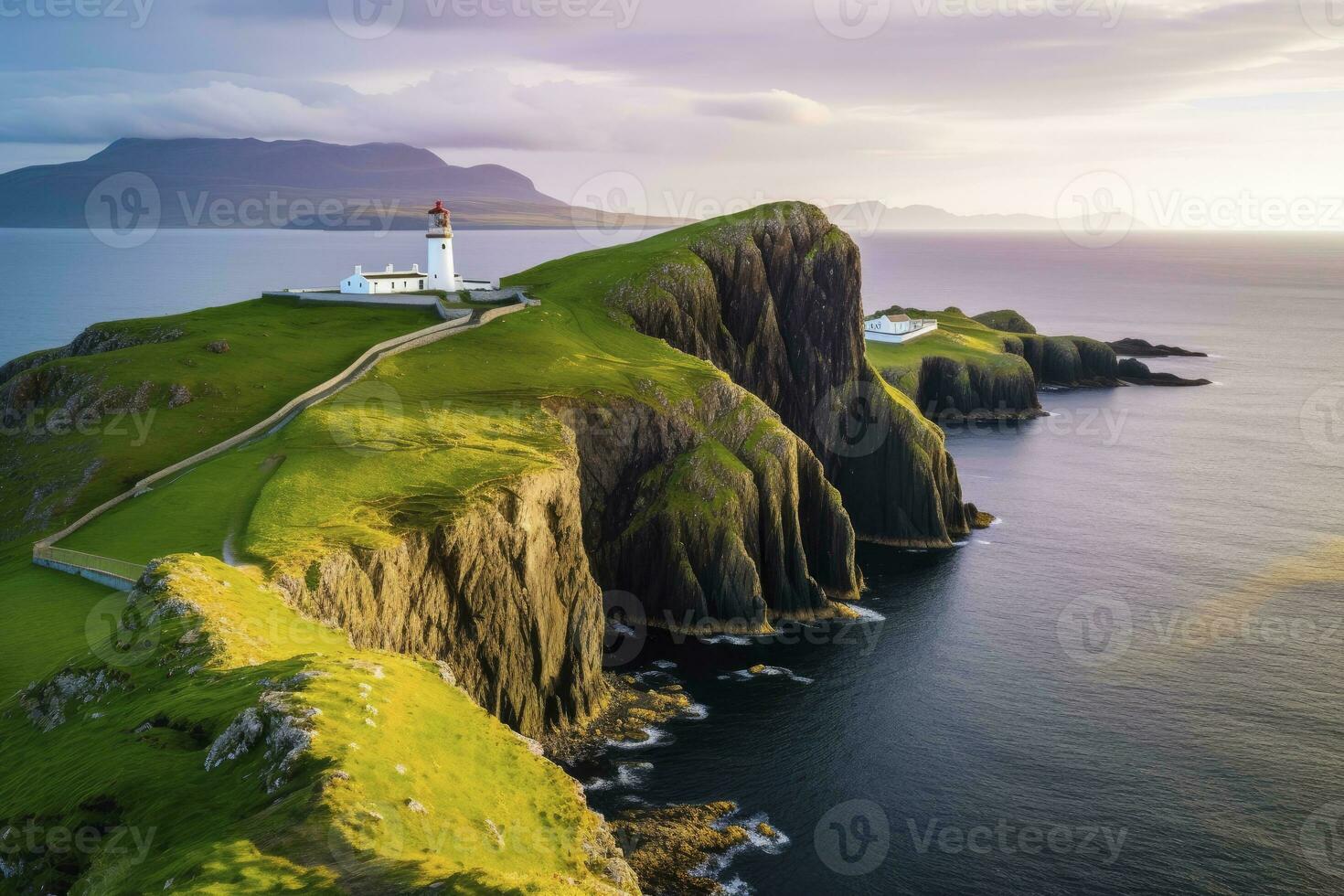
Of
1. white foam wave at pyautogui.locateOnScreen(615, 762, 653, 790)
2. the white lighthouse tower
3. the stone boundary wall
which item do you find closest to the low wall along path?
the stone boundary wall

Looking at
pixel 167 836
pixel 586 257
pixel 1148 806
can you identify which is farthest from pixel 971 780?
pixel 586 257

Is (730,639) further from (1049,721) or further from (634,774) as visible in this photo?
(1049,721)

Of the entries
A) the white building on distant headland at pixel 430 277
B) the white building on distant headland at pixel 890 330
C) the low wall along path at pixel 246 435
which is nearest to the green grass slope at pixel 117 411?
the low wall along path at pixel 246 435

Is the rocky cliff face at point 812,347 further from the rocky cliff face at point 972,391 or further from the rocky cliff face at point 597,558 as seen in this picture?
the rocky cliff face at point 972,391

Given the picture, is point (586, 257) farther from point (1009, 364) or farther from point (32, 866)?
point (32, 866)

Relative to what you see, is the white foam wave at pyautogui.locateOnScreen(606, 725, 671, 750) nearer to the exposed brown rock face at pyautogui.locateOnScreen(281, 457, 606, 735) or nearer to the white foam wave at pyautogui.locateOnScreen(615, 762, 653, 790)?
the white foam wave at pyautogui.locateOnScreen(615, 762, 653, 790)
